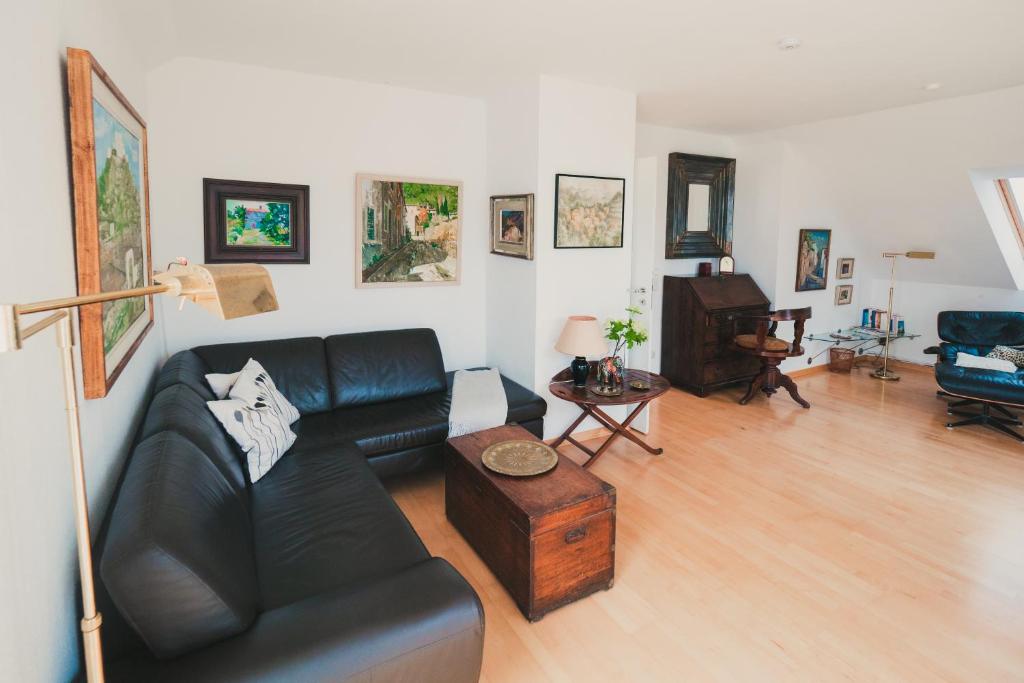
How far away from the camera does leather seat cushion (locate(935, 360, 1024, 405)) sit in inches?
165

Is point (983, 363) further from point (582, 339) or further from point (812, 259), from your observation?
point (582, 339)

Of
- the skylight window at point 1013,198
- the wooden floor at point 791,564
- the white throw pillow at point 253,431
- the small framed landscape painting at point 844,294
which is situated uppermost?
the skylight window at point 1013,198

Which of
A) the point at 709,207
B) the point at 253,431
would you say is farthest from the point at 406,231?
the point at 709,207

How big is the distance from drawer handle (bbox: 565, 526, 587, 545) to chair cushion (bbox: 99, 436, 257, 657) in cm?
118

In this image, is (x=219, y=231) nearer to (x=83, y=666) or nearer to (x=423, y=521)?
(x=423, y=521)

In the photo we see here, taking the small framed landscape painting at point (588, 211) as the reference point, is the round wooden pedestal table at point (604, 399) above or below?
below

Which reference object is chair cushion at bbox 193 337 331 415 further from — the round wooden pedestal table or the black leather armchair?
the black leather armchair

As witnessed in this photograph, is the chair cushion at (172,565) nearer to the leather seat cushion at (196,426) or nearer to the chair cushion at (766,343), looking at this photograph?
the leather seat cushion at (196,426)

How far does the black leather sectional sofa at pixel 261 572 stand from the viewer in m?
1.29

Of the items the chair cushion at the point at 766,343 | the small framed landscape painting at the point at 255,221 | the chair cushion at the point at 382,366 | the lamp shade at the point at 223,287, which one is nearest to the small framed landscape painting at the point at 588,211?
the chair cushion at the point at 382,366

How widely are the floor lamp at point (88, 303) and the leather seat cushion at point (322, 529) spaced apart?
2.96 feet

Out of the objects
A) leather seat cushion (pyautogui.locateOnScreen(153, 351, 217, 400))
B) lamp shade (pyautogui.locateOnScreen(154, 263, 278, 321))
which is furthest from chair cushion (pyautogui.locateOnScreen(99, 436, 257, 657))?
leather seat cushion (pyautogui.locateOnScreen(153, 351, 217, 400))

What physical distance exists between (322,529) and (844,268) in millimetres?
6153

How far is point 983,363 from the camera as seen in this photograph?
4.45 metres
